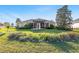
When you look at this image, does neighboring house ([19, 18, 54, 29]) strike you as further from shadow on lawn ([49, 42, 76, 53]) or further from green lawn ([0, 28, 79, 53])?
shadow on lawn ([49, 42, 76, 53])

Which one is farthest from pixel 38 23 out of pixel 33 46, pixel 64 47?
pixel 64 47

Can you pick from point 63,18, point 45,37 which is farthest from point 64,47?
point 63,18

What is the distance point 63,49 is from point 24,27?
1.96ft

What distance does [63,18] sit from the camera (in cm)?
311

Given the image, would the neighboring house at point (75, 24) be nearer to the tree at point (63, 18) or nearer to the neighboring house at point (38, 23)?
the tree at point (63, 18)

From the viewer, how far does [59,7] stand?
306 cm

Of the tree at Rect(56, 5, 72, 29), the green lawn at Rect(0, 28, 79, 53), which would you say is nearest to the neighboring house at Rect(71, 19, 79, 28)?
the tree at Rect(56, 5, 72, 29)

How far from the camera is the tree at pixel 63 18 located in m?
3.07

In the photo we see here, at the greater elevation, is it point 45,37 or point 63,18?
point 63,18

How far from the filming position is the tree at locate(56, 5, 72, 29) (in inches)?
121

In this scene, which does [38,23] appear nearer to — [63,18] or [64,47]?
[63,18]

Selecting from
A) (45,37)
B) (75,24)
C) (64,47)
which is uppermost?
(75,24)
